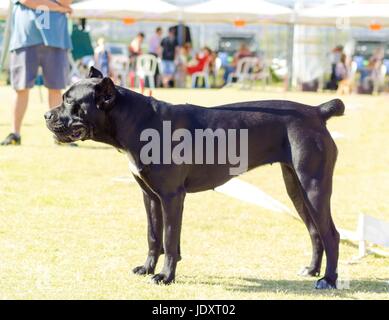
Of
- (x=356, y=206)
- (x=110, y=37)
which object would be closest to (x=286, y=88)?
(x=110, y=37)

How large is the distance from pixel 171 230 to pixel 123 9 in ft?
72.5

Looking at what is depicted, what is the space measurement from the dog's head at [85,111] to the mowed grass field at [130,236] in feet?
2.67

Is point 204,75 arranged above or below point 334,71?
below

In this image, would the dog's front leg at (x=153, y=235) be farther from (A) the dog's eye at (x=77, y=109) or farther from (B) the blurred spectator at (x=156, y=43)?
(B) the blurred spectator at (x=156, y=43)

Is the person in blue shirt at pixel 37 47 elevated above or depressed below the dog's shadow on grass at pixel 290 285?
above

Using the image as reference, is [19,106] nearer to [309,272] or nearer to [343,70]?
[309,272]

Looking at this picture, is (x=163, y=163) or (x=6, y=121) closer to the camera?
(x=163, y=163)

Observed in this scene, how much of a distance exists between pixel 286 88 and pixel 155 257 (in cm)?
2264

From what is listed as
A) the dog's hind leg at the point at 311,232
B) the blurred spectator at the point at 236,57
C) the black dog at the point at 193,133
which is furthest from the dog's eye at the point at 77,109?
the blurred spectator at the point at 236,57

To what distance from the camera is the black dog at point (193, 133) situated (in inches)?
190

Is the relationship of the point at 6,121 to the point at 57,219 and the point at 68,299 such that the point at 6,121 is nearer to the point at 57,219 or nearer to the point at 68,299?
the point at 57,219

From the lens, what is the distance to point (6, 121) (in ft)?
48.0

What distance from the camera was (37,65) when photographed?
1065 cm

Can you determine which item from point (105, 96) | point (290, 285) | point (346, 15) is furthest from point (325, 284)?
point (346, 15)
